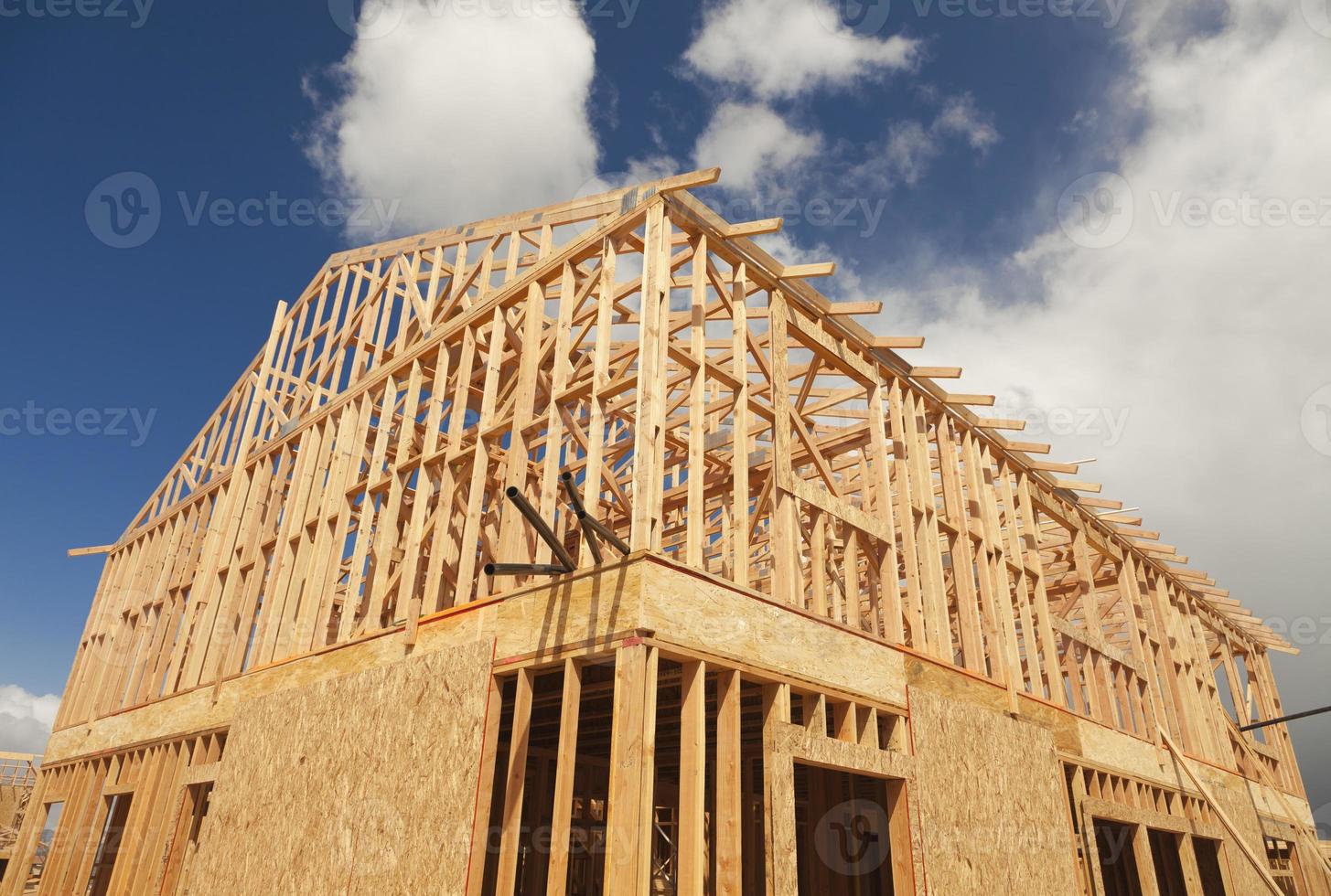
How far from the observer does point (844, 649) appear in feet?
32.3

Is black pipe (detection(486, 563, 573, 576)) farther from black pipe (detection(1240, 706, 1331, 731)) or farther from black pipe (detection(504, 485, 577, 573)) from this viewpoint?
black pipe (detection(1240, 706, 1331, 731))

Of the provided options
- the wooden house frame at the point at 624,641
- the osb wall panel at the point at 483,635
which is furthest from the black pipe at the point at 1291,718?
the osb wall panel at the point at 483,635

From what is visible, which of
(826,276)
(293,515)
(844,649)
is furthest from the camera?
(293,515)

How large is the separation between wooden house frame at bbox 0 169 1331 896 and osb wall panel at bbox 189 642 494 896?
0.05 m

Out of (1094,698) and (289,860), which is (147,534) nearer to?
(289,860)

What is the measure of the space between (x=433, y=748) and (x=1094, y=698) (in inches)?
483

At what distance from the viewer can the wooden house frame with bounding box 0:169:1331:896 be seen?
847cm

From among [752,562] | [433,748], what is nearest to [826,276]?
[433,748]

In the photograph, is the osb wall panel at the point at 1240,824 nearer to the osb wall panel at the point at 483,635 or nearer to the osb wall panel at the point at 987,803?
the osb wall panel at the point at 987,803

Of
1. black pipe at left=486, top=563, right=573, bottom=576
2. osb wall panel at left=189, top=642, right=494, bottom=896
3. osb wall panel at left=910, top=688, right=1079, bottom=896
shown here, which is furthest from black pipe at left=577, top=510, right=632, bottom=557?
osb wall panel at left=910, top=688, right=1079, bottom=896

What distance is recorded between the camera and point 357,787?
9805 millimetres

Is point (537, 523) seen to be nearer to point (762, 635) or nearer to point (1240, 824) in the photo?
point (762, 635)

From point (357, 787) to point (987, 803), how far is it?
773 centimetres

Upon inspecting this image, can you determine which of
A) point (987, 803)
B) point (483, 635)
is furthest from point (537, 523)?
point (987, 803)
